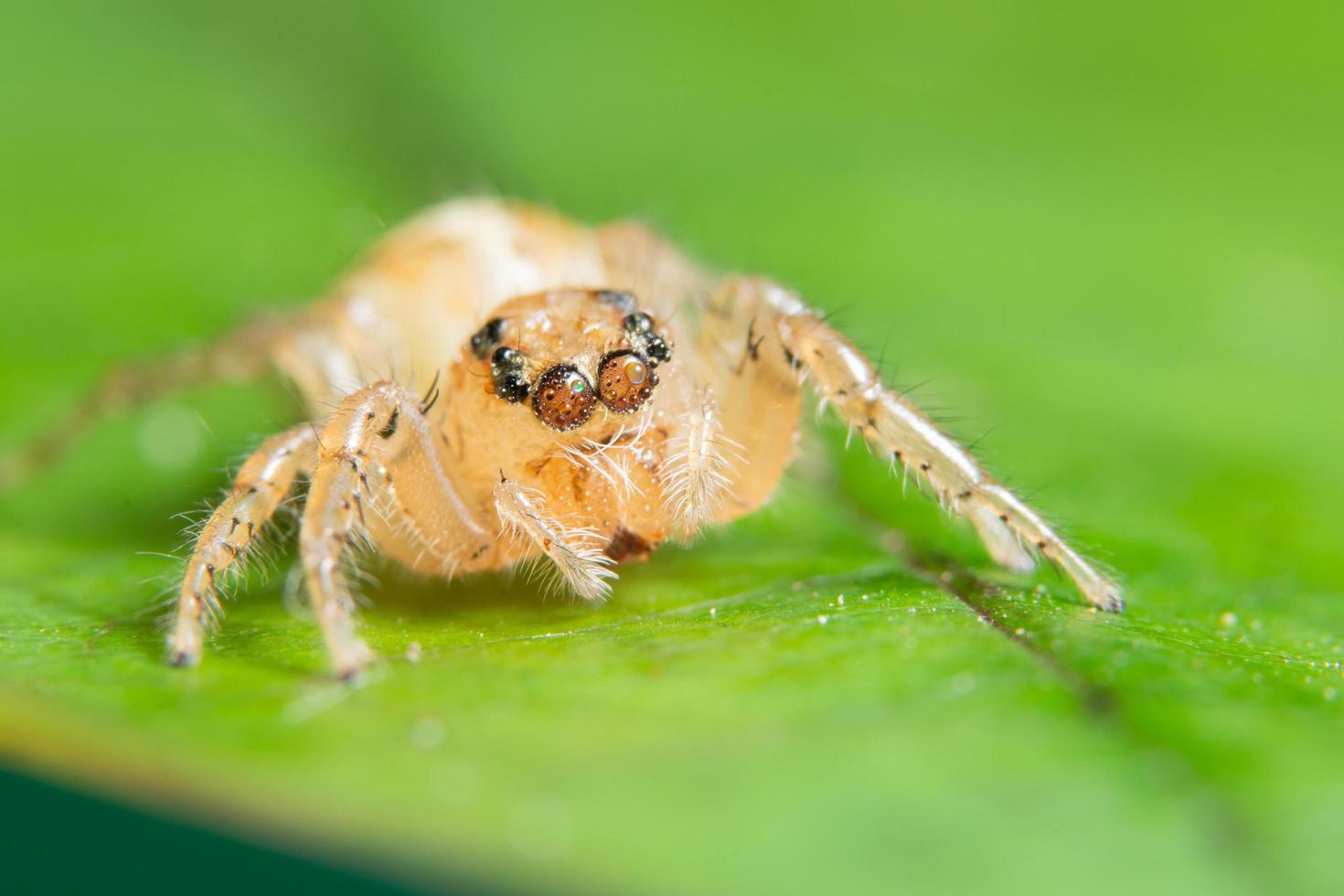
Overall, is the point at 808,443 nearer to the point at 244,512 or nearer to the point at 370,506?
the point at 370,506

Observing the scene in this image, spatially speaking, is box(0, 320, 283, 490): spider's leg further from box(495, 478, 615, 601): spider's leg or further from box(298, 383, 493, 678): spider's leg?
box(495, 478, 615, 601): spider's leg

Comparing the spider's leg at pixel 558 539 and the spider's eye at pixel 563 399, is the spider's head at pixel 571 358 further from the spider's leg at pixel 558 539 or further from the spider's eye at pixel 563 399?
the spider's leg at pixel 558 539

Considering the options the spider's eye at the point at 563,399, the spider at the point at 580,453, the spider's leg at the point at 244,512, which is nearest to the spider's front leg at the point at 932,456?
the spider at the point at 580,453

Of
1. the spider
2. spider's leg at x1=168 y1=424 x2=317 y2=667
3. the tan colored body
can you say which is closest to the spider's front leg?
the spider

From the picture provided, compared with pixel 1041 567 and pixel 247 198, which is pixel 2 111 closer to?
pixel 247 198

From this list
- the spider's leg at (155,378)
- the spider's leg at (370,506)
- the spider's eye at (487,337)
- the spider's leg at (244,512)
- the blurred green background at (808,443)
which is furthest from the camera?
the spider's leg at (155,378)

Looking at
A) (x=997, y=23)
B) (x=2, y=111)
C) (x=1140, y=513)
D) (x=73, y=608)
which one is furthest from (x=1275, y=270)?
(x=2, y=111)
